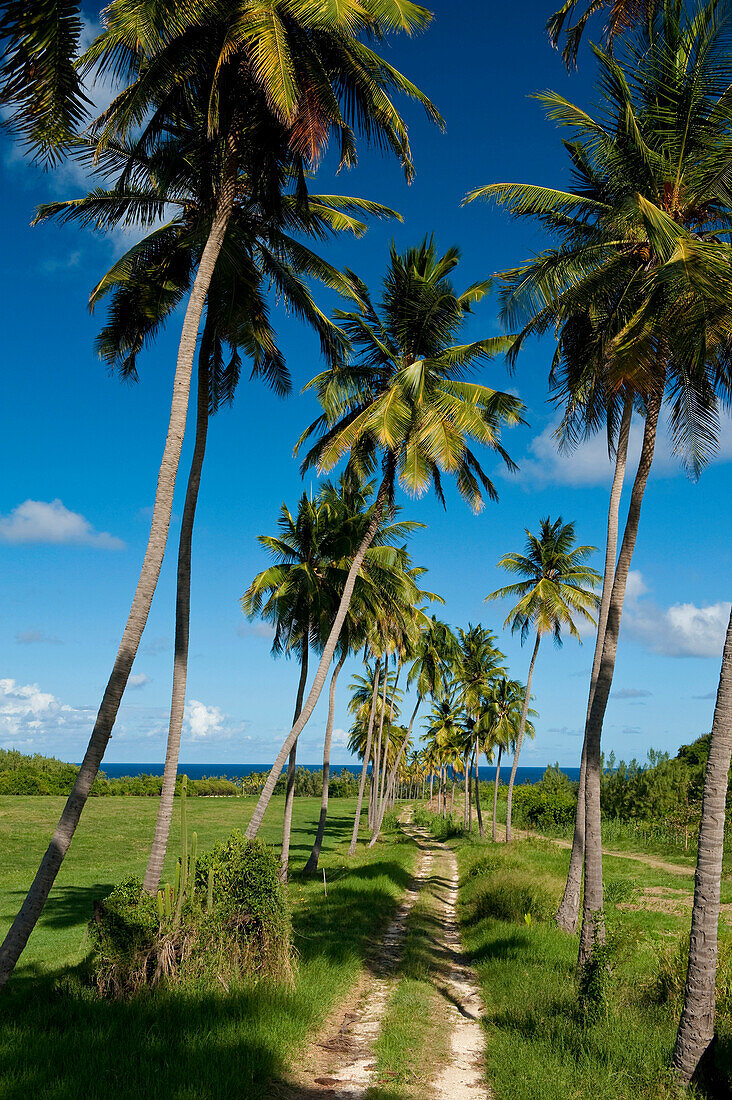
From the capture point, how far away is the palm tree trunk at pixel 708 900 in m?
6.59

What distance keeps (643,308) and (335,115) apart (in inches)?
197

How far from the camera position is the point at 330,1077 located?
23.0 feet

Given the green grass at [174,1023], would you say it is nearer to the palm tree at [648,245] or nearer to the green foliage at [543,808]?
the palm tree at [648,245]

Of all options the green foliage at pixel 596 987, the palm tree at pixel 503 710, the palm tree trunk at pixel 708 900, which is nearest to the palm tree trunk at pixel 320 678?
the green foliage at pixel 596 987

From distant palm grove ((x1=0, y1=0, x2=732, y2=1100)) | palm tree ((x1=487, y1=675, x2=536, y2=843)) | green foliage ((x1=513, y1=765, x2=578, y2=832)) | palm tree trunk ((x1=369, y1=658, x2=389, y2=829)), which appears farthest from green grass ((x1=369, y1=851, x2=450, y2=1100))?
green foliage ((x1=513, y1=765, x2=578, y2=832))

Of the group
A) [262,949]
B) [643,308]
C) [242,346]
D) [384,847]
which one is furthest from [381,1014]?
[384,847]

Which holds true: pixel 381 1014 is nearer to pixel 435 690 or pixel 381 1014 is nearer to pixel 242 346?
pixel 242 346

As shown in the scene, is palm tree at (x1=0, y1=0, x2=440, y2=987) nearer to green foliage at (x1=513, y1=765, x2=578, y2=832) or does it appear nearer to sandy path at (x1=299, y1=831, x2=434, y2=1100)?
sandy path at (x1=299, y1=831, x2=434, y2=1100)

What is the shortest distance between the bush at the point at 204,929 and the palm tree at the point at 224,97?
158 centimetres

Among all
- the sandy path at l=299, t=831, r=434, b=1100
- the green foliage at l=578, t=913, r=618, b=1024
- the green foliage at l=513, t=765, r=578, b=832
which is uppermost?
the green foliage at l=578, t=913, r=618, b=1024

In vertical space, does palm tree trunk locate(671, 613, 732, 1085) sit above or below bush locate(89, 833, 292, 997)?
above

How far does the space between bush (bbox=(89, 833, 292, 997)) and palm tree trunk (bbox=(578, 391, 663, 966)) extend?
4.30m

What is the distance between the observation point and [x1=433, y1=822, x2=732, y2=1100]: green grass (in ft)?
21.4

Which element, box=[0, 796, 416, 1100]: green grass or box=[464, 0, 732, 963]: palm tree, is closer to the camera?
box=[0, 796, 416, 1100]: green grass
